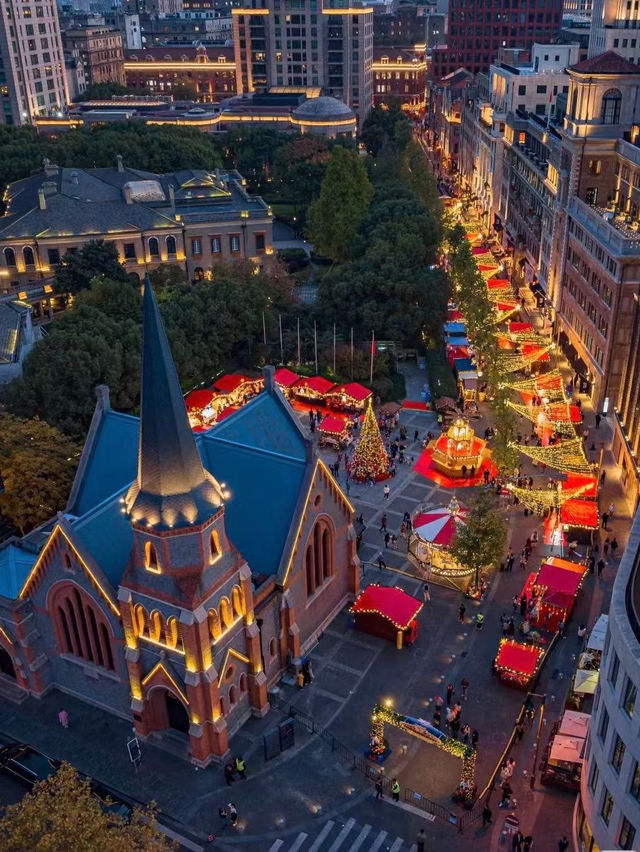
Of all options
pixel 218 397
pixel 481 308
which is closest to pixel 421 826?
pixel 218 397

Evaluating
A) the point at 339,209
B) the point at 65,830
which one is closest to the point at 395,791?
the point at 65,830

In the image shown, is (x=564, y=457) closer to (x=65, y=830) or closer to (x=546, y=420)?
(x=546, y=420)

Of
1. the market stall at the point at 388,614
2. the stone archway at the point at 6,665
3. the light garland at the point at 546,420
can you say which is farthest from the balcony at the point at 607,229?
the stone archway at the point at 6,665

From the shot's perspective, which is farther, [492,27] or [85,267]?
[492,27]

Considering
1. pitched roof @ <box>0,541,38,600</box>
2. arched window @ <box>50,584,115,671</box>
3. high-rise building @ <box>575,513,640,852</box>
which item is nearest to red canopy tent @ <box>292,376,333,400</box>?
pitched roof @ <box>0,541,38,600</box>

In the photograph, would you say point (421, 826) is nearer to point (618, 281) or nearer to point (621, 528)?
point (621, 528)

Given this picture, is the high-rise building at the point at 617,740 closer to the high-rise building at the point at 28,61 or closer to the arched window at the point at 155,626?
the arched window at the point at 155,626
